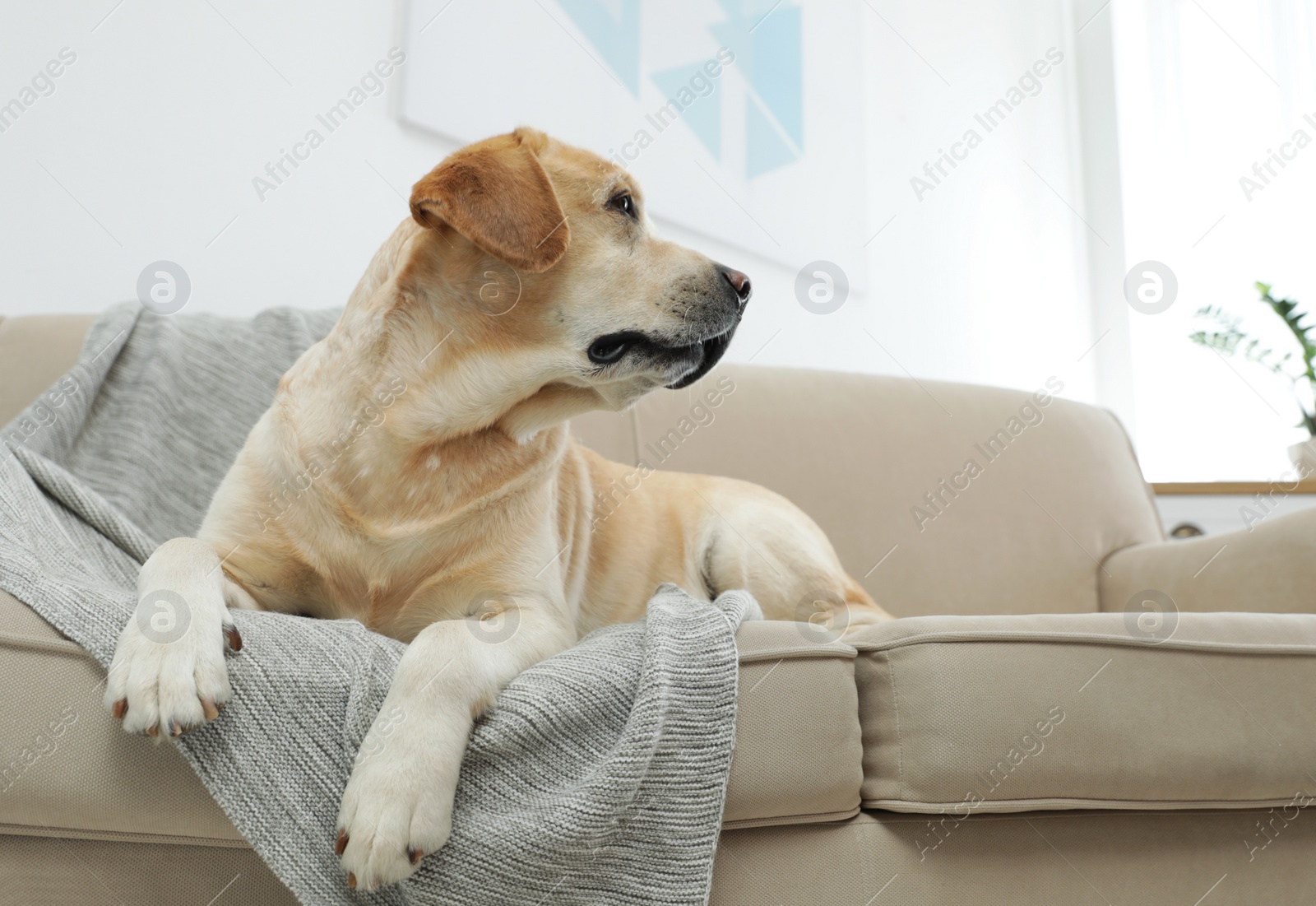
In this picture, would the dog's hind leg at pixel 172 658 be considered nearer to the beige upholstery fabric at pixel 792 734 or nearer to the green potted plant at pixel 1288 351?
the beige upholstery fabric at pixel 792 734

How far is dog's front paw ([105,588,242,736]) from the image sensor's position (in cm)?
85

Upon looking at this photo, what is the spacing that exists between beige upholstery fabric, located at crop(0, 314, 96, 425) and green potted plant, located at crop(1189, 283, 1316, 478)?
12.8 ft

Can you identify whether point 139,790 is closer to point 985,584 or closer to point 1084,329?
point 985,584

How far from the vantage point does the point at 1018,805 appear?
3.63 feet

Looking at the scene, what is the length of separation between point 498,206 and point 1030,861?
3.57 feet

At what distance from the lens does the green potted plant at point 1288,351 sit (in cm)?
342

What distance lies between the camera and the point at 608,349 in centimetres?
129

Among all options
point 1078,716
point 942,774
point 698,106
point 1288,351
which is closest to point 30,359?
Result: point 942,774

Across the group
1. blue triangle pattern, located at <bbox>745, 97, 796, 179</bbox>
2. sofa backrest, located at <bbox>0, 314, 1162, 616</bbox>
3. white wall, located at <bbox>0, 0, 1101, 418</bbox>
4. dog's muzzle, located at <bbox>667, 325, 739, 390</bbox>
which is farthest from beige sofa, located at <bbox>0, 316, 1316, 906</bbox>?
blue triangle pattern, located at <bbox>745, 97, 796, 179</bbox>

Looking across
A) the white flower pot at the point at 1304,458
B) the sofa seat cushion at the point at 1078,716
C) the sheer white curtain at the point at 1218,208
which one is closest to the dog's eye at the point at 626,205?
the sofa seat cushion at the point at 1078,716

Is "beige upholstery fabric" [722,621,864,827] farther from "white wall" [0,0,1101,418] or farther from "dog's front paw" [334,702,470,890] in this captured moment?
"white wall" [0,0,1101,418]

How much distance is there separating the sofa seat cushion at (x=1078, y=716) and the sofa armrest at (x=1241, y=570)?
0.57 metres

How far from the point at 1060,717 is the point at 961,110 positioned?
13.4 feet

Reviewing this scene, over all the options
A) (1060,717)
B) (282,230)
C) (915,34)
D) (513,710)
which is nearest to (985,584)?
(1060,717)
